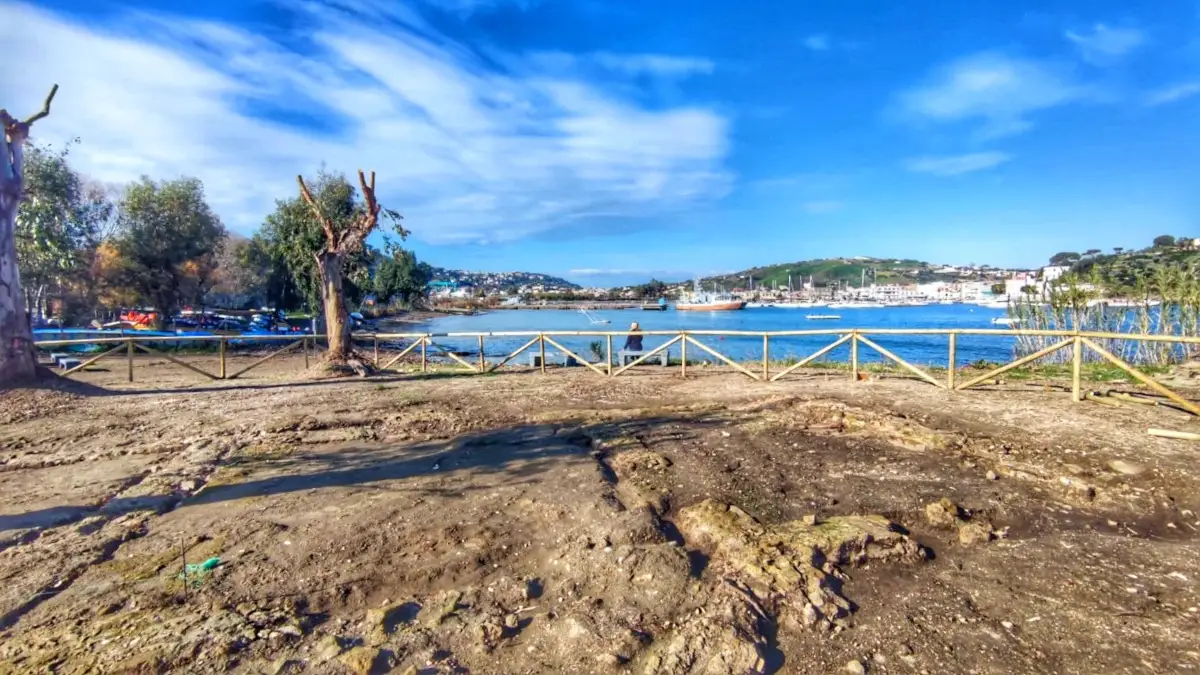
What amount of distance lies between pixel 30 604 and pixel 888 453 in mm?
7173

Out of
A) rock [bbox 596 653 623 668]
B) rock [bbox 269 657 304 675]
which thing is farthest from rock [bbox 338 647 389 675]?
rock [bbox 596 653 623 668]

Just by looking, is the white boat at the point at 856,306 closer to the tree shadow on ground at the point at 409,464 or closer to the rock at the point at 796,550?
the tree shadow on ground at the point at 409,464

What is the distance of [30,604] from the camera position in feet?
11.5

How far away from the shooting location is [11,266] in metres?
10.5

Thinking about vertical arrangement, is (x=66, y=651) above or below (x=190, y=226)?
below

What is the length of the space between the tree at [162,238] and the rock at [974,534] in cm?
3383

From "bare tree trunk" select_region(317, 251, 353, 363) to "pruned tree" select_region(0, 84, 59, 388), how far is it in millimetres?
5416

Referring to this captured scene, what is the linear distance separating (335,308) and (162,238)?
20019mm

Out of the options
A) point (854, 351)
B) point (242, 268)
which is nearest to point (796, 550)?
point (854, 351)

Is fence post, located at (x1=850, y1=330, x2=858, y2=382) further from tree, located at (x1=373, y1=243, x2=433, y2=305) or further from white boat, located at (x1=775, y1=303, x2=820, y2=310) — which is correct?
white boat, located at (x1=775, y1=303, x2=820, y2=310)

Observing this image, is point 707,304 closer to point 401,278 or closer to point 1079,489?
point 401,278

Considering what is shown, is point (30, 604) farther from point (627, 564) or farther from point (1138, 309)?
point (1138, 309)

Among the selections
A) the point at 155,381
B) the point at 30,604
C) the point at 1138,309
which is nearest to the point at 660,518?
the point at 30,604

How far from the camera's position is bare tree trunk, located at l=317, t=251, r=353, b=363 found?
47.9 ft
